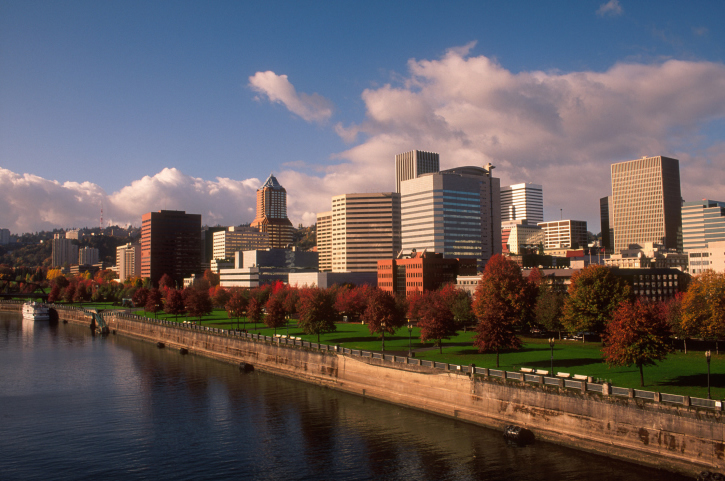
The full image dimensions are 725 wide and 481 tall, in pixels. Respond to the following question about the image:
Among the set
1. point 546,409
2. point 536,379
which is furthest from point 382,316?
point 546,409

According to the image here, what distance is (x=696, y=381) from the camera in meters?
47.4

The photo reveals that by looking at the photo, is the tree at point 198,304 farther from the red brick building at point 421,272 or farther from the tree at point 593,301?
the tree at point 593,301

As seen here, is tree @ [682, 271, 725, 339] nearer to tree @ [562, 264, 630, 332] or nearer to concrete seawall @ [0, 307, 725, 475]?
tree @ [562, 264, 630, 332]

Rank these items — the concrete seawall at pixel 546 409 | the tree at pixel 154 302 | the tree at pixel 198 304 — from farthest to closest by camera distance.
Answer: the tree at pixel 154 302, the tree at pixel 198 304, the concrete seawall at pixel 546 409

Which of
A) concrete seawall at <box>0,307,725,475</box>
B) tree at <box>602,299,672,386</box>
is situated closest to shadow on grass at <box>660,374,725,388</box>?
tree at <box>602,299,672,386</box>

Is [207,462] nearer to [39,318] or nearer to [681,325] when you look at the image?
[681,325]

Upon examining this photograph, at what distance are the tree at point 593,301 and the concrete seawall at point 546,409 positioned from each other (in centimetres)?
2820

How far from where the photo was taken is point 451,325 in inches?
2768

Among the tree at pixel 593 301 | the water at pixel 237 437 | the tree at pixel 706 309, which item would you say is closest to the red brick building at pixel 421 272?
the tree at pixel 593 301

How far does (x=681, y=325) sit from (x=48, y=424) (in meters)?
68.6

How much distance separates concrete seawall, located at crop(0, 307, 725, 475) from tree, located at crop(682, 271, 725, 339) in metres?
28.3

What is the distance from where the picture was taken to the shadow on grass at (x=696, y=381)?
4623 cm

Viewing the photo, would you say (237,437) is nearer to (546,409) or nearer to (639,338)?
(546,409)

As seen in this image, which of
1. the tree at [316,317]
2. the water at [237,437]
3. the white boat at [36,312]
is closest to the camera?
the water at [237,437]
